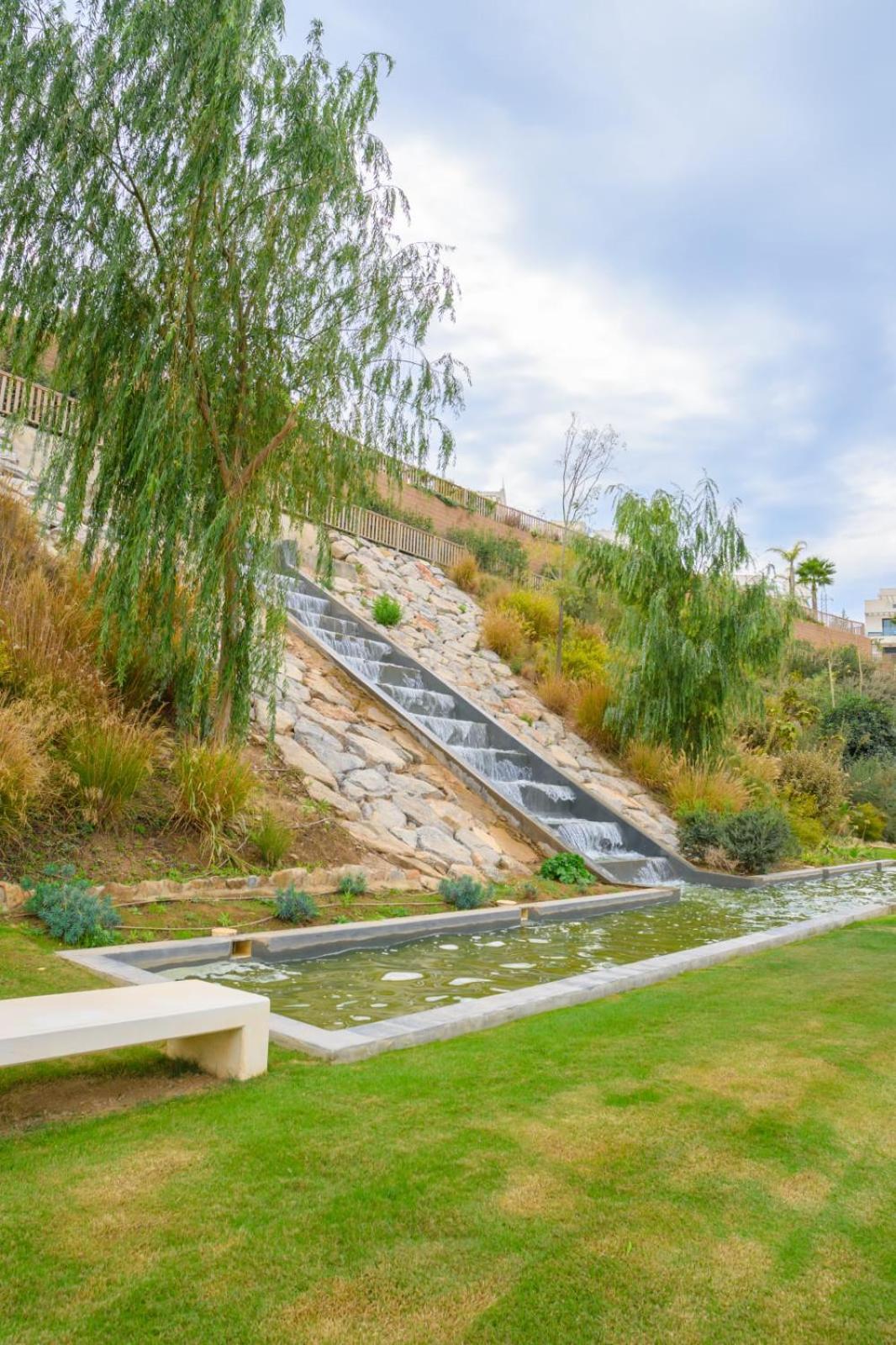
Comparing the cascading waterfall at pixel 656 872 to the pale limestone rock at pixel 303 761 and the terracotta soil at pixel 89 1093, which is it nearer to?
the pale limestone rock at pixel 303 761

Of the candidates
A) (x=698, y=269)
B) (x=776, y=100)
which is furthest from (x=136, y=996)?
(x=698, y=269)

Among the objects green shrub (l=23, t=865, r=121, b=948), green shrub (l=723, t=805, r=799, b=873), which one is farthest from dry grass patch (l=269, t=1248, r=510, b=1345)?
green shrub (l=723, t=805, r=799, b=873)

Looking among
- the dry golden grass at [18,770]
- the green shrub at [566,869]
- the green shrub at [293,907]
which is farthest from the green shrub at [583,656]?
the dry golden grass at [18,770]

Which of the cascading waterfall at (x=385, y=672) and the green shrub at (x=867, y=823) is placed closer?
the cascading waterfall at (x=385, y=672)

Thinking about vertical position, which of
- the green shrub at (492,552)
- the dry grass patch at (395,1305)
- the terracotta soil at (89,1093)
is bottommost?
the terracotta soil at (89,1093)

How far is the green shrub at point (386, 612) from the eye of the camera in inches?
586

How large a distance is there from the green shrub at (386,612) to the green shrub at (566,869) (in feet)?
20.7

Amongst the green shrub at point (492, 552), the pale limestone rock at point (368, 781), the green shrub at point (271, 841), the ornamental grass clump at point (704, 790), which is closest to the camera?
the green shrub at point (271, 841)

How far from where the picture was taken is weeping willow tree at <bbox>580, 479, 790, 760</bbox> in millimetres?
13148

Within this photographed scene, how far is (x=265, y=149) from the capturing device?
7.33m

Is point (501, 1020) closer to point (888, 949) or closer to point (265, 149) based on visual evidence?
point (888, 949)

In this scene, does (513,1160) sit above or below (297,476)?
below

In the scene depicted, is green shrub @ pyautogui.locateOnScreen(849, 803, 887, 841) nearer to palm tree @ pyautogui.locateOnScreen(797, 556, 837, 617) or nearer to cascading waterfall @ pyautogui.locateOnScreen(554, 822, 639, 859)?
cascading waterfall @ pyautogui.locateOnScreen(554, 822, 639, 859)

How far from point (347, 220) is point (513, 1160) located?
297 inches
